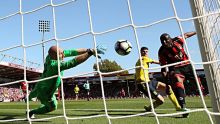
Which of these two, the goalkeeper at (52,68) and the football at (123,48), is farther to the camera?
the football at (123,48)

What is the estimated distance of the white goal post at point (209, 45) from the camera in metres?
2.58

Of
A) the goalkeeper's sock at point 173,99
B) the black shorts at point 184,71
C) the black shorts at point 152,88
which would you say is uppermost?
the black shorts at point 184,71

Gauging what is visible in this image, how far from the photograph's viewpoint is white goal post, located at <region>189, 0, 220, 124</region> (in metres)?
2.58

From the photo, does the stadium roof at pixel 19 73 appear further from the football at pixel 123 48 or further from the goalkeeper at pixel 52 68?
the football at pixel 123 48

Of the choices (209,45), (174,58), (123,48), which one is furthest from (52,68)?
(209,45)

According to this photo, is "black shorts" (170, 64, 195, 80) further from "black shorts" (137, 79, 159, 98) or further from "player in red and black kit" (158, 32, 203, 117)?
"black shorts" (137, 79, 159, 98)

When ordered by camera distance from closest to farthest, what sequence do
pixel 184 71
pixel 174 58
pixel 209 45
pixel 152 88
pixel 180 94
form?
1. pixel 209 45
2. pixel 180 94
3. pixel 174 58
4. pixel 184 71
5. pixel 152 88

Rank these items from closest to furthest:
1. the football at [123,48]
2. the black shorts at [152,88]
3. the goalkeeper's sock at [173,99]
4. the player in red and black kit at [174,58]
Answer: the football at [123,48] < the player in red and black kit at [174,58] < the goalkeeper's sock at [173,99] < the black shorts at [152,88]

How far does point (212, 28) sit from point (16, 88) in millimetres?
36843

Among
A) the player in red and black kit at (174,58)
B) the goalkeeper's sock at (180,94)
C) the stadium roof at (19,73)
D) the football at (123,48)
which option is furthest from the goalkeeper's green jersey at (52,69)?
the goalkeeper's sock at (180,94)

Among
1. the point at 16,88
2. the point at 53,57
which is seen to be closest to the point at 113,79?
the point at 16,88

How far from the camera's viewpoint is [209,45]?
2.64 meters

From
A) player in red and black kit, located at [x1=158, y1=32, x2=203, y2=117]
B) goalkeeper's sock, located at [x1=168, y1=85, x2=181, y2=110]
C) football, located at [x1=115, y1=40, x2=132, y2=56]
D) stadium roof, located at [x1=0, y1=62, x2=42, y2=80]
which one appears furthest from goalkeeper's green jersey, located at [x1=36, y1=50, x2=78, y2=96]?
goalkeeper's sock, located at [x1=168, y1=85, x2=181, y2=110]

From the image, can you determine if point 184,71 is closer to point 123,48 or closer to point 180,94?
point 180,94
